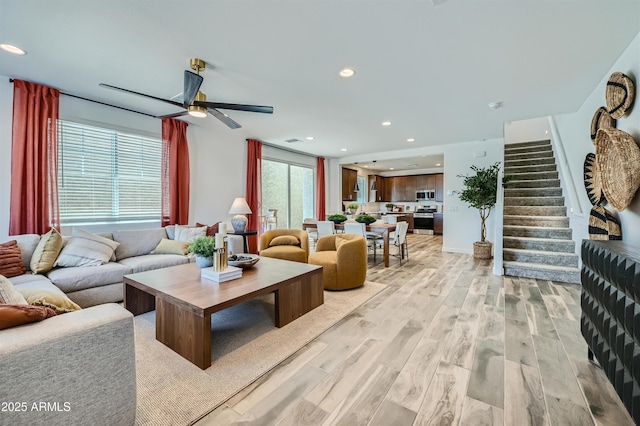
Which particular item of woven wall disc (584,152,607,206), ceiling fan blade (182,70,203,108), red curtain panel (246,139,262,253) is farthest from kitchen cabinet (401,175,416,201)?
ceiling fan blade (182,70,203,108)

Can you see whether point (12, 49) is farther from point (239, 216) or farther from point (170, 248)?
point (239, 216)

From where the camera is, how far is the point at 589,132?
3.52 metres

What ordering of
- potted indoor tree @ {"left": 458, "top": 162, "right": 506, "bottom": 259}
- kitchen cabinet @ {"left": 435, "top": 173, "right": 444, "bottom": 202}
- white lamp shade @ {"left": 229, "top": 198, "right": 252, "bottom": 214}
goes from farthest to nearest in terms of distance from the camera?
kitchen cabinet @ {"left": 435, "top": 173, "right": 444, "bottom": 202} < potted indoor tree @ {"left": 458, "top": 162, "right": 506, "bottom": 259} < white lamp shade @ {"left": 229, "top": 198, "right": 252, "bottom": 214}

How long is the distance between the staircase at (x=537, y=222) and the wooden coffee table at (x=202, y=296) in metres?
3.55

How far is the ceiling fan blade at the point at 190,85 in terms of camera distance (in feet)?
7.98

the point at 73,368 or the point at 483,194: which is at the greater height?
the point at 483,194

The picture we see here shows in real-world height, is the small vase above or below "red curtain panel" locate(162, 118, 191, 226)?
below

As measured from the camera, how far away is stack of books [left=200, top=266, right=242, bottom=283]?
2.50m

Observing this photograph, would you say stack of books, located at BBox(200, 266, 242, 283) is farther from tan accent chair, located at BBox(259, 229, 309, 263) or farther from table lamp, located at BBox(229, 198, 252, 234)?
table lamp, located at BBox(229, 198, 252, 234)

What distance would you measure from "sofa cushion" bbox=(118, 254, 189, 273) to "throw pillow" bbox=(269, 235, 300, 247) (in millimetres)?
1319

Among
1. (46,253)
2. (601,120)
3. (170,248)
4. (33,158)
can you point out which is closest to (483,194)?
(601,120)

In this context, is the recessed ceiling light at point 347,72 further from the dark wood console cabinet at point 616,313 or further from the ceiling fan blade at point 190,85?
the dark wood console cabinet at point 616,313

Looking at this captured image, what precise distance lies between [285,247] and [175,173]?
218 cm

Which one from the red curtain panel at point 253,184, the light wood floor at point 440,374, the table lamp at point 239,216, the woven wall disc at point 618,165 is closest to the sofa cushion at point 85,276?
the table lamp at point 239,216
